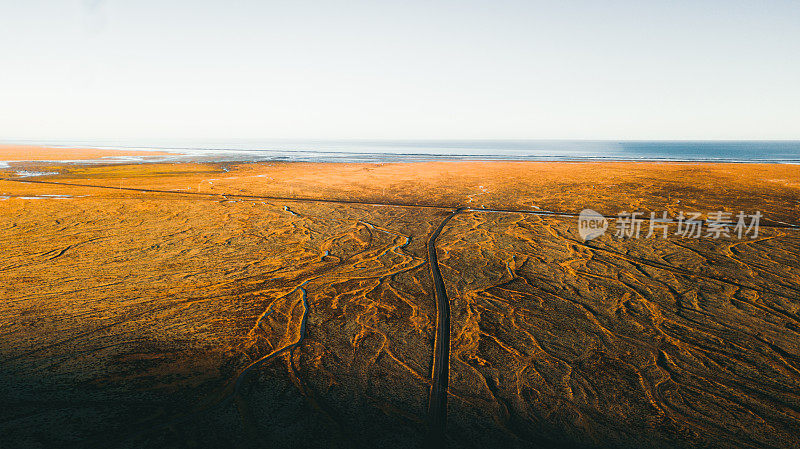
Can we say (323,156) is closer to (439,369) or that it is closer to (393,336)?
(393,336)

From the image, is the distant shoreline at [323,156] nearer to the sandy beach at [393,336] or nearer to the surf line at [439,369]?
the sandy beach at [393,336]

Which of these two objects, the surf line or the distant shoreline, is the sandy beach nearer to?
the surf line

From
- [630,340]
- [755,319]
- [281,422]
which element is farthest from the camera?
[755,319]

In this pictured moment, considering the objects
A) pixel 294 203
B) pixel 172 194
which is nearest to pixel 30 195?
pixel 172 194

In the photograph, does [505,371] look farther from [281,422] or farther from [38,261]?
[38,261]

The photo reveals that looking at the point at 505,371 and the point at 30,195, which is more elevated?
the point at 30,195

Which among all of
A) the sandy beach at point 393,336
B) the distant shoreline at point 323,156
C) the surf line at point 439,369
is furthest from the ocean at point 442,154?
the surf line at point 439,369
